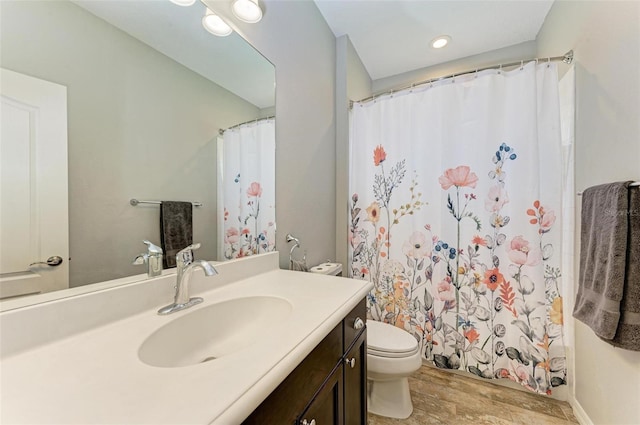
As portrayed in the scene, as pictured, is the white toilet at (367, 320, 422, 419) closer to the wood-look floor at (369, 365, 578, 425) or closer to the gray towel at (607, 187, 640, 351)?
the wood-look floor at (369, 365, 578, 425)

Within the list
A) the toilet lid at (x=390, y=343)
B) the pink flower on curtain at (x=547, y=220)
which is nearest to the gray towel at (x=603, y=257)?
the pink flower on curtain at (x=547, y=220)

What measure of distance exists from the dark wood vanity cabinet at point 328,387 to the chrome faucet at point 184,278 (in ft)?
1.29

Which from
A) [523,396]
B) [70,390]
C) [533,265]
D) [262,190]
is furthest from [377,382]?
[70,390]

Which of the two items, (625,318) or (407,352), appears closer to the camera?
(625,318)

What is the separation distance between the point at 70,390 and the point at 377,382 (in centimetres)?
147

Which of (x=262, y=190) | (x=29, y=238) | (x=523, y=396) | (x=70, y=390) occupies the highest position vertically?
(x=262, y=190)

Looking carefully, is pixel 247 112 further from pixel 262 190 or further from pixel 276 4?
pixel 276 4

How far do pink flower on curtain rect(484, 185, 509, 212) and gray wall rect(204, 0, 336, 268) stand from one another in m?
1.04

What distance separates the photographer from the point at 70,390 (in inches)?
15.7

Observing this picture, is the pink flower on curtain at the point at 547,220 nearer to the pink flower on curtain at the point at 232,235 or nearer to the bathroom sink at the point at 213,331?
the bathroom sink at the point at 213,331

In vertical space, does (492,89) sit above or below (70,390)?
above

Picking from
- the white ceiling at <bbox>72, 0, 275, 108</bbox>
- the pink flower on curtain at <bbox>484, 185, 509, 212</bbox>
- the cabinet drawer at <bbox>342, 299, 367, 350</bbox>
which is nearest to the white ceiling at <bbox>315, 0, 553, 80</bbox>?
the white ceiling at <bbox>72, 0, 275, 108</bbox>

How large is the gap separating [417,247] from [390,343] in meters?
0.65

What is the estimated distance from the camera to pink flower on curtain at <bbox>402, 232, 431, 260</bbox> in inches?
64.6
